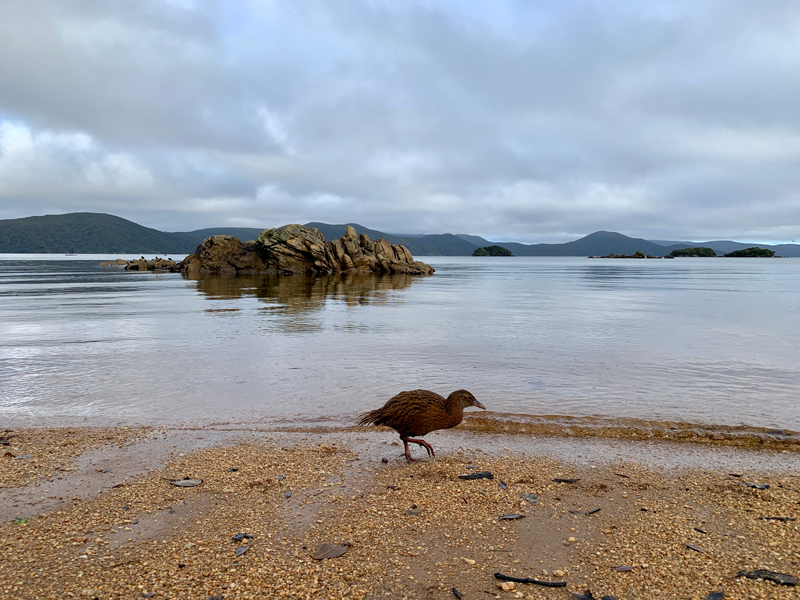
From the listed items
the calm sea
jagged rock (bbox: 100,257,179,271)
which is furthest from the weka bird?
jagged rock (bbox: 100,257,179,271)

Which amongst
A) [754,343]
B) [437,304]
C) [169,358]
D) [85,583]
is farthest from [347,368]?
[437,304]

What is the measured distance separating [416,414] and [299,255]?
82.4 m

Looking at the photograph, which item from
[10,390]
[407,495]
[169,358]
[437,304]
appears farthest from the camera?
[437,304]

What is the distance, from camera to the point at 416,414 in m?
7.91

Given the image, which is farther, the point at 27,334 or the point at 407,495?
the point at 27,334

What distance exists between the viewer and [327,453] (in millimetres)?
8492

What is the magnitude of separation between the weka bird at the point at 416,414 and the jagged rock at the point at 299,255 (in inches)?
3148

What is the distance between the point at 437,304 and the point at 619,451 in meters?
28.9

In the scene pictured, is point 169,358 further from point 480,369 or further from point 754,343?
point 754,343

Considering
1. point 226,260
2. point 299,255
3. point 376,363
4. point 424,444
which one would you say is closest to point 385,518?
point 424,444

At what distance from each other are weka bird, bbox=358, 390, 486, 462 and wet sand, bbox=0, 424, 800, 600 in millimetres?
579

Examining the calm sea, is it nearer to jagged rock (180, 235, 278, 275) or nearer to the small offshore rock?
the small offshore rock

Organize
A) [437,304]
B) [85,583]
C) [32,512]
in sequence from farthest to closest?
[437,304] → [32,512] → [85,583]

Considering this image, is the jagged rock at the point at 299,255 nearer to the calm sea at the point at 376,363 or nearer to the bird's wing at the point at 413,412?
the calm sea at the point at 376,363
